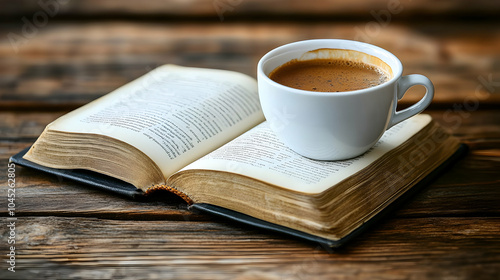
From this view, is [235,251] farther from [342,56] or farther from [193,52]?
[193,52]

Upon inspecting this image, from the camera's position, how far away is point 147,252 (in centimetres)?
79

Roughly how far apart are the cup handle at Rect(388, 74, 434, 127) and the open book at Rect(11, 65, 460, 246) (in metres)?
0.05

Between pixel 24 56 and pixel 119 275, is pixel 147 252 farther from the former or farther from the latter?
pixel 24 56

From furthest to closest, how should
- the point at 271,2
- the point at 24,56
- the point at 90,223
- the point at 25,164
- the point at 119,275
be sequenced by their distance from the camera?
the point at 271,2 < the point at 24,56 < the point at 25,164 < the point at 90,223 < the point at 119,275

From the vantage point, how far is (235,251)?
0.80 m

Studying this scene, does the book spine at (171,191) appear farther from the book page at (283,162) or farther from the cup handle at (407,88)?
the cup handle at (407,88)

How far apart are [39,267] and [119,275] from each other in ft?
0.36

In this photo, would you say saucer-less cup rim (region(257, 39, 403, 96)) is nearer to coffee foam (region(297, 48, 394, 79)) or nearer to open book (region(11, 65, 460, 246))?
coffee foam (region(297, 48, 394, 79))

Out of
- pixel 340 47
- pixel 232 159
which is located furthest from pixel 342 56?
pixel 232 159

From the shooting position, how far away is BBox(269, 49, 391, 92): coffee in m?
0.92

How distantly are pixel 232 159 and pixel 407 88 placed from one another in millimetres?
292

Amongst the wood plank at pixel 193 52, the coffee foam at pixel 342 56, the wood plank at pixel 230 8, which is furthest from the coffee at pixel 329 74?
the wood plank at pixel 230 8

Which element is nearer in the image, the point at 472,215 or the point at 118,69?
the point at 472,215

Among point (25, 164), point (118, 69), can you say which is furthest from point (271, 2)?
point (25, 164)
